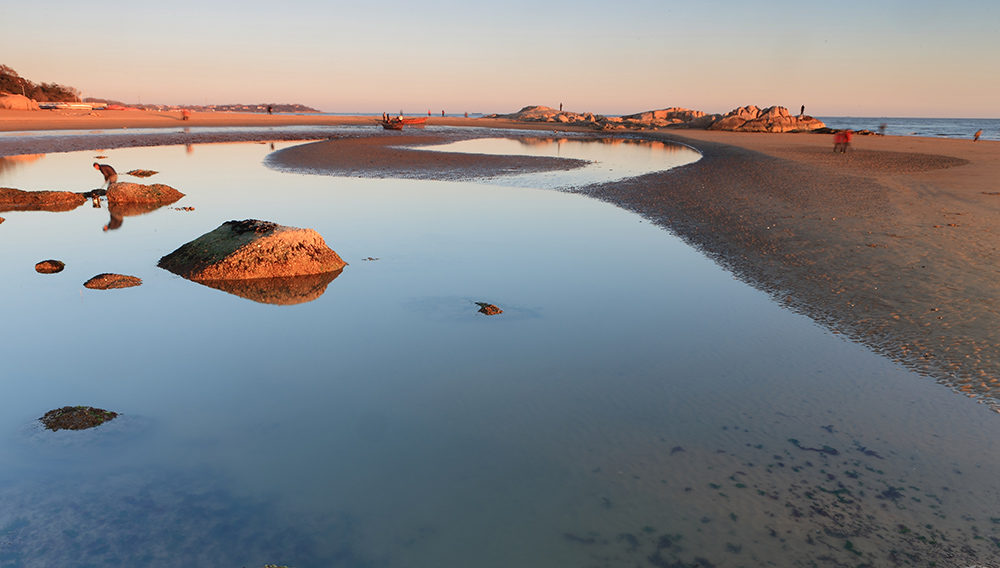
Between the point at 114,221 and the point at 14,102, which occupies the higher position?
the point at 14,102

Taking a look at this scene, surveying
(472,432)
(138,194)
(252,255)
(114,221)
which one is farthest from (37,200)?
(472,432)

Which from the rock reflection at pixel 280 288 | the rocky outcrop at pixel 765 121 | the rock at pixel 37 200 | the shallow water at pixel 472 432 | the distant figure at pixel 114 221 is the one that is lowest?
the shallow water at pixel 472 432

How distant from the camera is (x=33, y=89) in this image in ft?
291

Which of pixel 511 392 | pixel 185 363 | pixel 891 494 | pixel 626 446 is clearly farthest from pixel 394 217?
pixel 891 494

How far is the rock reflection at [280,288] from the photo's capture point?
349 inches

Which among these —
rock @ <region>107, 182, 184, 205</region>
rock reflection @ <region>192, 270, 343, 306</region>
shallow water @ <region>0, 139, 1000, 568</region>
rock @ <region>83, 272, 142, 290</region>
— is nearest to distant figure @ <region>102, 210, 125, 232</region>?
rock @ <region>107, 182, 184, 205</region>

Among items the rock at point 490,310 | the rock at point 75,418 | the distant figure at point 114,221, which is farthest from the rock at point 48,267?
the rock at point 490,310

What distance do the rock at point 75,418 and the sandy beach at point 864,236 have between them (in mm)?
8493

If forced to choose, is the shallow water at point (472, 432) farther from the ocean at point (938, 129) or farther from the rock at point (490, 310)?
the ocean at point (938, 129)

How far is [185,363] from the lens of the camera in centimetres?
648

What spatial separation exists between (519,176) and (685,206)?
9739mm

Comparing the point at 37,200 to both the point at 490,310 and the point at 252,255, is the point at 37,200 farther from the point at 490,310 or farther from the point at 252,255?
the point at 490,310

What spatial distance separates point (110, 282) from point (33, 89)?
4320 inches

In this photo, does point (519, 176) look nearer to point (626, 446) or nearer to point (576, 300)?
point (576, 300)
